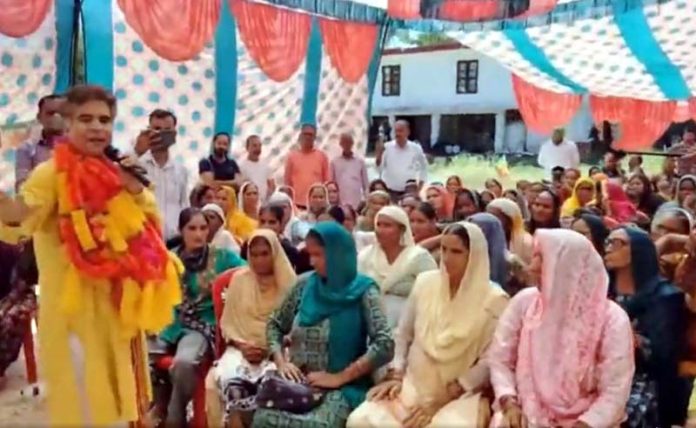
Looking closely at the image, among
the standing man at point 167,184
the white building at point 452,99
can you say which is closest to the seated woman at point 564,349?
the standing man at point 167,184

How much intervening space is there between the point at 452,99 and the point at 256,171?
1556 cm

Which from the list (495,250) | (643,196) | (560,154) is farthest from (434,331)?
(560,154)

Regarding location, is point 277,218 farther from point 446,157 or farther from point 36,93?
point 446,157

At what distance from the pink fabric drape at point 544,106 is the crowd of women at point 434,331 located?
805 centimetres

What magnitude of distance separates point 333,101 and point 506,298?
19.5 feet

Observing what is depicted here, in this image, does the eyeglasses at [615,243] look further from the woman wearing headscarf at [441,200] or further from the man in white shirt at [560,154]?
the man in white shirt at [560,154]

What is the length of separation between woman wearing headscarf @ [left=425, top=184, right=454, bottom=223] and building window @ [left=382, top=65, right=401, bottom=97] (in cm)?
1685

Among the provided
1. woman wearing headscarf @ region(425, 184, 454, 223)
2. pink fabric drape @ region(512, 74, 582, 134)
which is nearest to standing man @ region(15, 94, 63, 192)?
woman wearing headscarf @ region(425, 184, 454, 223)

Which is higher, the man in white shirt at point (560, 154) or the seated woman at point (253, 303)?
the man in white shirt at point (560, 154)

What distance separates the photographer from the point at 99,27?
6574 mm

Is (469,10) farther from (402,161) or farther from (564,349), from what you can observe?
(564,349)

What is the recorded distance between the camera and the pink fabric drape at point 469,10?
8.05m

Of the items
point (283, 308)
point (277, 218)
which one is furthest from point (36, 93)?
point (283, 308)

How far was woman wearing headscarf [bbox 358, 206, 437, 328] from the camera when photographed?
3826 millimetres
